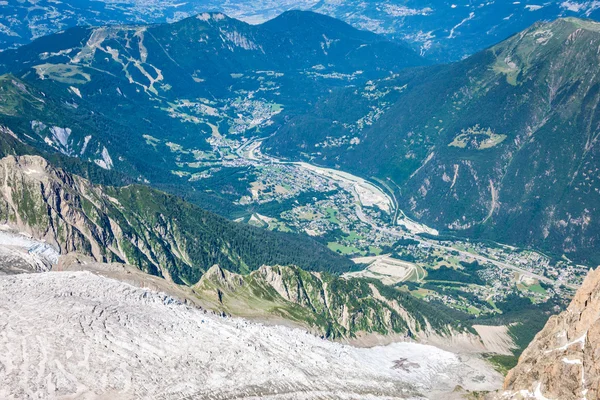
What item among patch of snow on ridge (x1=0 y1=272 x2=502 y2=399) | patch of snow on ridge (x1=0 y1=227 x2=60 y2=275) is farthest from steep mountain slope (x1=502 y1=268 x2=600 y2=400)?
patch of snow on ridge (x1=0 y1=227 x2=60 y2=275)

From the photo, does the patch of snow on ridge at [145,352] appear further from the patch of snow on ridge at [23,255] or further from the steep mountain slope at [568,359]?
the steep mountain slope at [568,359]

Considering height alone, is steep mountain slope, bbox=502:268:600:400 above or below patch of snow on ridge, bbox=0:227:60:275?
above

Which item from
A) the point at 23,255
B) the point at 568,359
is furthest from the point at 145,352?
the point at 568,359

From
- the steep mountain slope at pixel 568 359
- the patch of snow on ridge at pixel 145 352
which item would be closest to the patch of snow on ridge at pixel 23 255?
the patch of snow on ridge at pixel 145 352

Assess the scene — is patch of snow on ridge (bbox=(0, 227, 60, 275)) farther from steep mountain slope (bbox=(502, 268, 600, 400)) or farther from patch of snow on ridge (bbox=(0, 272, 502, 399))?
steep mountain slope (bbox=(502, 268, 600, 400))

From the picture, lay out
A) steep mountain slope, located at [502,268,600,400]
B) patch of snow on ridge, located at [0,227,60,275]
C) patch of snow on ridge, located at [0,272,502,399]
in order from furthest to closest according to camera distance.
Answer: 1. patch of snow on ridge, located at [0,227,60,275]
2. patch of snow on ridge, located at [0,272,502,399]
3. steep mountain slope, located at [502,268,600,400]

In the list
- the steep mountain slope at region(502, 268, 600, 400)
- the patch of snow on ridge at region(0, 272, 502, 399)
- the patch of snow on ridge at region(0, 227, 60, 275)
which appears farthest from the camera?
the patch of snow on ridge at region(0, 227, 60, 275)

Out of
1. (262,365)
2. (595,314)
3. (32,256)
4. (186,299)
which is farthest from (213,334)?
(595,314)
